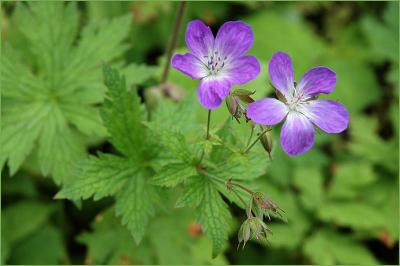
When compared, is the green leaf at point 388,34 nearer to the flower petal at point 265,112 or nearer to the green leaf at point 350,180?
the green leaf at point 350,180

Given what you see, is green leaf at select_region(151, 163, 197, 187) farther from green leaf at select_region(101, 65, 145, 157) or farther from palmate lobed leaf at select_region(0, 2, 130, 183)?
palmate lobed leaf at select_region(0, 2, 130, 183)

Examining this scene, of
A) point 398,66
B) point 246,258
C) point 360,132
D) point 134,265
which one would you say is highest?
point 398,66

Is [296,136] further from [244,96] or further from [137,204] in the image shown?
[137,204]

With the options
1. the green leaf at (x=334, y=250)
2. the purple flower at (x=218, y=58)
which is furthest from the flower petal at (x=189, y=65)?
the green leaf at (x=334, y=250)

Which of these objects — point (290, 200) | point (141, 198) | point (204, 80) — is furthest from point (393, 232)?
point (204, 80)

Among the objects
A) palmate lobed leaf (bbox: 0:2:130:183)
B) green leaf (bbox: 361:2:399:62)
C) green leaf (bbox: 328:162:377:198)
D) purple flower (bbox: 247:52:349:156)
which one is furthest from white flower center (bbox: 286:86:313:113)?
green leaf (bbox: 361:2:399:62)

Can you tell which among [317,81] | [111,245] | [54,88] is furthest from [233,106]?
[111,245]

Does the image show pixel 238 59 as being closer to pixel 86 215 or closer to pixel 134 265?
pixel 134 265
